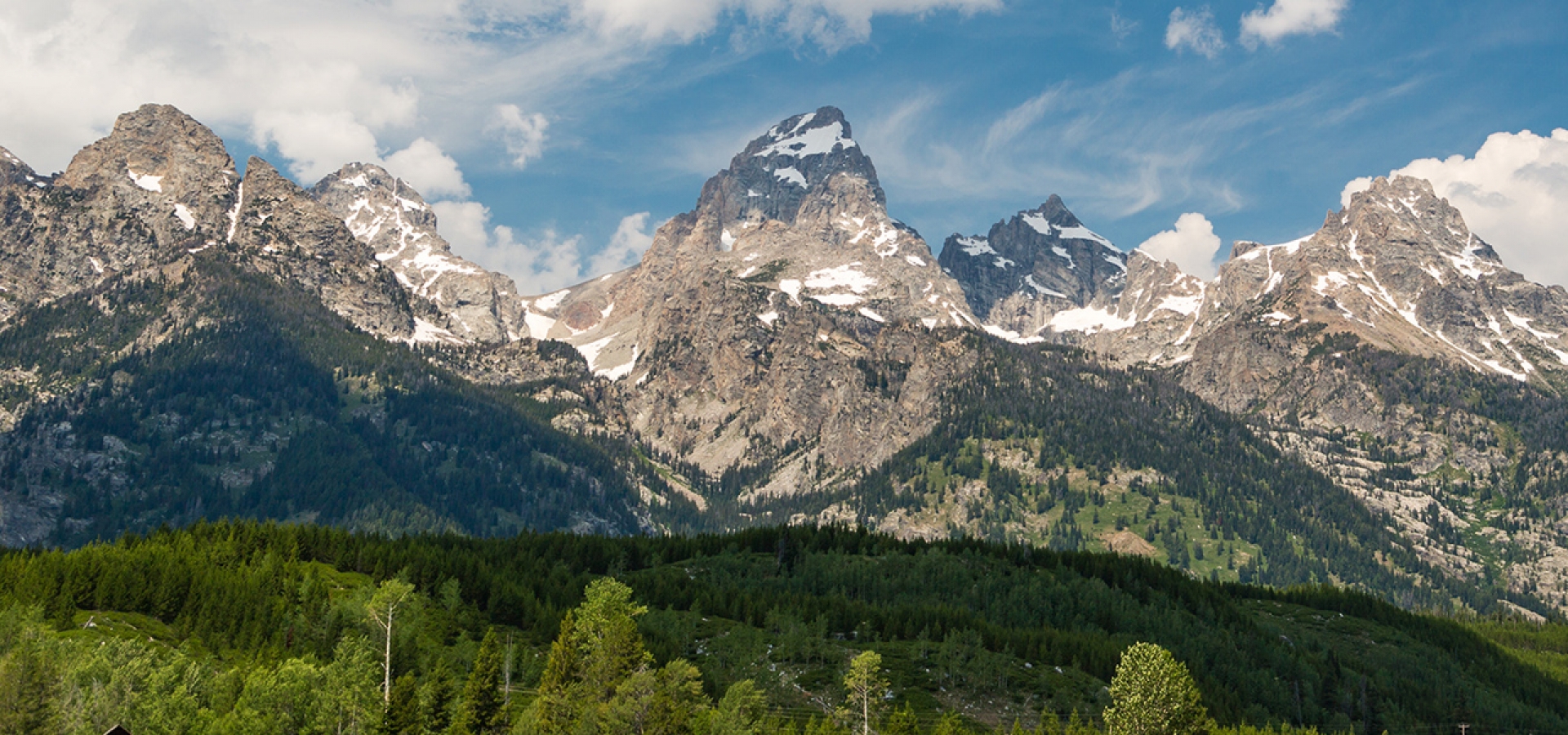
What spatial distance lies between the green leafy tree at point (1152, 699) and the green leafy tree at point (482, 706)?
64.0 metres

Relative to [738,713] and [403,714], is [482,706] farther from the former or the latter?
[738,713]

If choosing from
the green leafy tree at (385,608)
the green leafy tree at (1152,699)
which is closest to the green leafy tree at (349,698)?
the green leafy tree at (385,608)

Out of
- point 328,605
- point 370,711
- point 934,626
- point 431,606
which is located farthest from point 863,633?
point 370,711

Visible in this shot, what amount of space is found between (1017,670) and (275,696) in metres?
110

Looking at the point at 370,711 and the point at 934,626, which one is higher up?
the point at 934,626

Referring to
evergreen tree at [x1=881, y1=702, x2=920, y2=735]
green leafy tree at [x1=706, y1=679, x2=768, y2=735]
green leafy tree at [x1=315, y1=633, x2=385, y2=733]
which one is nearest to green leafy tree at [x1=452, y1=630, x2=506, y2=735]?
green leafy tree at [x1=315, y1=633, x2=385, y2=733]

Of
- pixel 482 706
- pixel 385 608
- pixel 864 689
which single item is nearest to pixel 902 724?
pixel 864 689

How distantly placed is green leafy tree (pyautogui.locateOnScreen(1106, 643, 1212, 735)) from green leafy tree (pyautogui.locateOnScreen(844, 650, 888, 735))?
85.0 feet

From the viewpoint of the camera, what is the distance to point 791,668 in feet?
571

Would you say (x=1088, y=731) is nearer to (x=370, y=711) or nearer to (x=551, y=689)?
(x=551, y=689)

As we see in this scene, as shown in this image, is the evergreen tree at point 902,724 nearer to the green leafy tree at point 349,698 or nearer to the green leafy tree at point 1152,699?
the green leafy tree at point 1152,699

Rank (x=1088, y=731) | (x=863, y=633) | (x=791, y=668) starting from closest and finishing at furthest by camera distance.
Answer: (x=1088, y=731)
(x=791, y=668)
(x=863, y=633)

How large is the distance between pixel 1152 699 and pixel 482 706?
2732 inches

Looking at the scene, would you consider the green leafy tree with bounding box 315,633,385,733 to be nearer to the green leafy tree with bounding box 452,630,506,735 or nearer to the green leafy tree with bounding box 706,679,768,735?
the green leafy tree with bounding box 452,630,506,735
